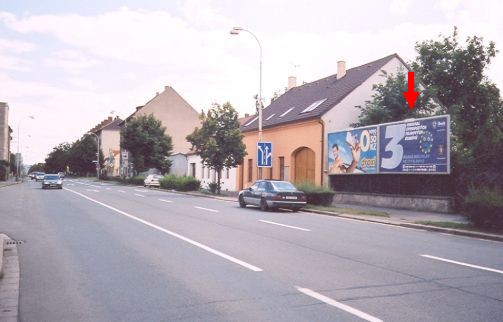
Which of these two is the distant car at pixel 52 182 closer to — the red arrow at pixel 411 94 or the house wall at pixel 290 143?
the house wall at pixel 290 143

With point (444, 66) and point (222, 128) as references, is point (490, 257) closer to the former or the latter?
point (222, 128)

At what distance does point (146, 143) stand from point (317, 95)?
29.6 metres

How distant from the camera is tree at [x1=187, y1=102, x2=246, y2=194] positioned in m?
34.4

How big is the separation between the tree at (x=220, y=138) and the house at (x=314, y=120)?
2.62m

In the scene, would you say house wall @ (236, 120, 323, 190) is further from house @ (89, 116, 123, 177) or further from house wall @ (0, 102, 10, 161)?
house @ (89, 116, 123, 177)

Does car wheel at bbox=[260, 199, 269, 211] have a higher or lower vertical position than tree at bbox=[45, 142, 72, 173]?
lower

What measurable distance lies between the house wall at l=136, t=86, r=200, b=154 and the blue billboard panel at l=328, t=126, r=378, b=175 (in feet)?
166

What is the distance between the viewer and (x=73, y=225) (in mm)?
14539

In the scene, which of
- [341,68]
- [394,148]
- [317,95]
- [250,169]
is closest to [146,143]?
[250,169]

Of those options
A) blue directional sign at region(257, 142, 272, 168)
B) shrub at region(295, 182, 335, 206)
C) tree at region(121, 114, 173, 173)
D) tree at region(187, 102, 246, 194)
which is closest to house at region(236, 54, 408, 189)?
blue directional sign at region(257, 142, 272, 168)

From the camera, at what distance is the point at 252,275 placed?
7.64 m

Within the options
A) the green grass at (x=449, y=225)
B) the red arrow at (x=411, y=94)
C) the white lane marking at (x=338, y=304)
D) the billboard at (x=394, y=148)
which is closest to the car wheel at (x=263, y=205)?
the billboard at (x=394, y=148)

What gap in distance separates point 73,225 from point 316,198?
12.4 m

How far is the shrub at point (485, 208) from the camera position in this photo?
46.4ft
